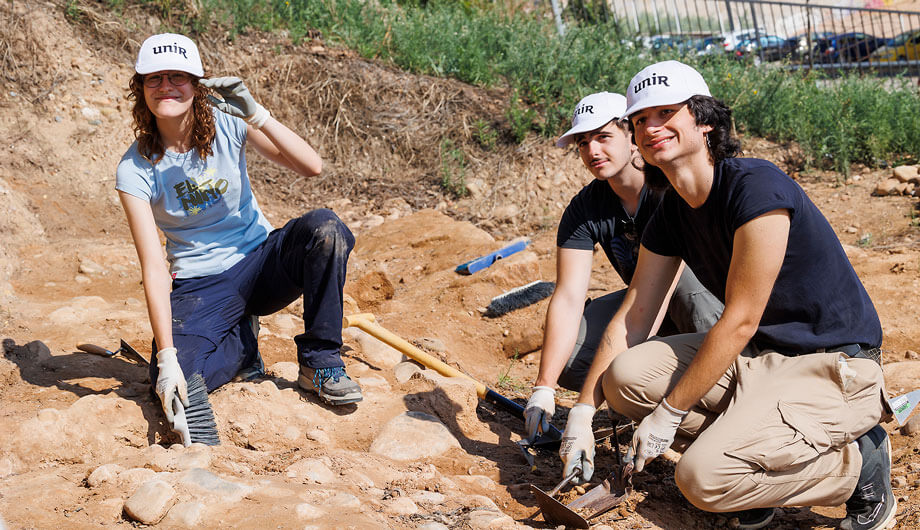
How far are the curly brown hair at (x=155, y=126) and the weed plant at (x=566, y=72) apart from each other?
398 centimetres

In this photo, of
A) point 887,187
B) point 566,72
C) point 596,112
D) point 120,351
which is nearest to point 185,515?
point 120,351

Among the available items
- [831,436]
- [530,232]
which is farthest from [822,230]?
[530,232]

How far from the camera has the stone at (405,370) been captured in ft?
10.8

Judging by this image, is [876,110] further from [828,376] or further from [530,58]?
[828,376]

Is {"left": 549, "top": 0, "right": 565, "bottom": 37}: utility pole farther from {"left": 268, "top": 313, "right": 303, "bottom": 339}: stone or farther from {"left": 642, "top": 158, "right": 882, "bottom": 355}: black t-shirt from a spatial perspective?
{"left": 642, "top": 158, "right": 882, "bottom": 355}: black t-shirt

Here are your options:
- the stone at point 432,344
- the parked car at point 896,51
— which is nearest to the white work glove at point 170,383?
the stone at point 432,344

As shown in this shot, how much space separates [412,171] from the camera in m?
6.80

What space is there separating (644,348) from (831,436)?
0.58m

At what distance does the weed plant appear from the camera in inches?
247

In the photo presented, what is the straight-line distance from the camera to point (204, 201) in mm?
Result: 2887

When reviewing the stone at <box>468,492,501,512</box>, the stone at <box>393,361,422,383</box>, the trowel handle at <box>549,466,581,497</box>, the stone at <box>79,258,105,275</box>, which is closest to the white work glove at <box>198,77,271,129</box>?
the stone at <box>393,361,422,383</box>

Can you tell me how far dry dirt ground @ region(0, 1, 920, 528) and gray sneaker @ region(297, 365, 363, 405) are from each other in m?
0.09

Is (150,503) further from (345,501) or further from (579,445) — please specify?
(579,445)

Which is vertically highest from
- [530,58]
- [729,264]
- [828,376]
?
[530,58]
